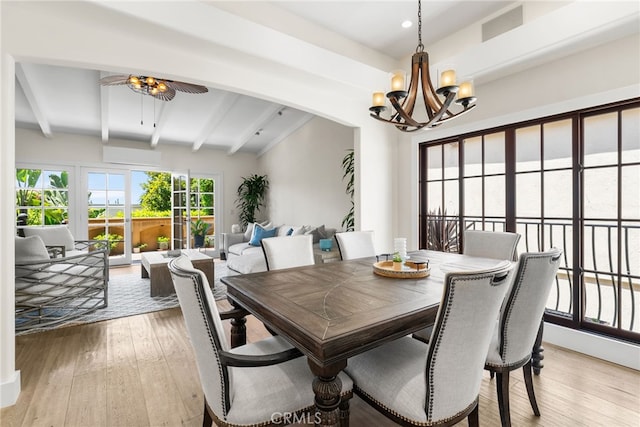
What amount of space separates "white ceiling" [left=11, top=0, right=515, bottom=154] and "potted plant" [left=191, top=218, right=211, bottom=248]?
180 cm

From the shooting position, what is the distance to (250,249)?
5.43 m

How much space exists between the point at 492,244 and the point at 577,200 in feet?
2.66

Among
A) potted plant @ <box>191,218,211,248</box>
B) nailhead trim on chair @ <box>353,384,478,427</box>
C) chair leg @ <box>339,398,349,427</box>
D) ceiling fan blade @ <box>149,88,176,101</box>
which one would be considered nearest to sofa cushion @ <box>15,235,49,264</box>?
ceiling fan blade @ <box>149,88,176,101</box>

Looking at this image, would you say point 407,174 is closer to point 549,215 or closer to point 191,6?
point 549,215

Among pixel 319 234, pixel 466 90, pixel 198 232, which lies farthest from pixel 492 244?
pixel 198 232

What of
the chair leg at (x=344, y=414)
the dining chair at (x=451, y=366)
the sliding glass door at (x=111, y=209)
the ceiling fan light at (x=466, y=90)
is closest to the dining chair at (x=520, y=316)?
the dining chair at (x=451, y=366)

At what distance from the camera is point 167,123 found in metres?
5.82

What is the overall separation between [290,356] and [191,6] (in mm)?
2508

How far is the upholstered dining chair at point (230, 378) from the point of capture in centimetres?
111

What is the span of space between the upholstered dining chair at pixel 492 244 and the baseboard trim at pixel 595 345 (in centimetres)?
78

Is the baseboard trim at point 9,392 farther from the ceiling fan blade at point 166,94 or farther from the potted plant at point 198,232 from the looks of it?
the potted plant at point 198,232

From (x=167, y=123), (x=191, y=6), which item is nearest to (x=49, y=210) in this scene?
(x=167, y=123)

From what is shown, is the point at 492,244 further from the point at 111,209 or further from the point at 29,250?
the point at 111,209

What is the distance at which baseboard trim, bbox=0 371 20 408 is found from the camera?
73.6 inches
